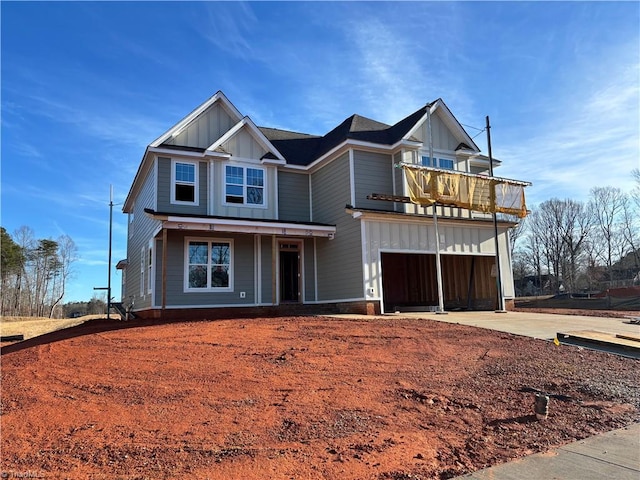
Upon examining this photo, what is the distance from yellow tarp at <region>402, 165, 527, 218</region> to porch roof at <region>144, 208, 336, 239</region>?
336 centimetres

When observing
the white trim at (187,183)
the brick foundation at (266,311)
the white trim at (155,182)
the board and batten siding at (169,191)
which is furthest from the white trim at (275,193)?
the white trim at (155,182)

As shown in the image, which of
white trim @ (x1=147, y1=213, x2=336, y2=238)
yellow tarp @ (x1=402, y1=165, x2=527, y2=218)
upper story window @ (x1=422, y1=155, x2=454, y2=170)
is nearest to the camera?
white trim @ (x1=147, y1=213, x2=336, y2=238)

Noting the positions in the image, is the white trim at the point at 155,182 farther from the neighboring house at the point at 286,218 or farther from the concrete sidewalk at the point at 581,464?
the concrete sidewalk at the point at 581,464

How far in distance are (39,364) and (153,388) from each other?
333 centimetres

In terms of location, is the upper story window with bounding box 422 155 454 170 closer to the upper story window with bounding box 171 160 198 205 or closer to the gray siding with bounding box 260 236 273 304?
the gray siding with bounding box 260 236 273 304

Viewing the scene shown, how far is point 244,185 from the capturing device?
55.7ft

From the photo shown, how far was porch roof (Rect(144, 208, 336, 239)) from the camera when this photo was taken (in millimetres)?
13750

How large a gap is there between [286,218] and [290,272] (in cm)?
214

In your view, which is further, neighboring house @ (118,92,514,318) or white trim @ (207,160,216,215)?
white trim @ (207,160,216,215)

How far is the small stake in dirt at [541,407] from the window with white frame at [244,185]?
13.1 meters

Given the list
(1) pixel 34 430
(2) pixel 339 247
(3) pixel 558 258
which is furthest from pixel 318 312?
(3) pixel 558 258

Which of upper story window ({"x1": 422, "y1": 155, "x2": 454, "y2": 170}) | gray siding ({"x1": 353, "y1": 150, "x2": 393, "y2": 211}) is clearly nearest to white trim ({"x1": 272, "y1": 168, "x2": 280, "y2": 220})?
gray siding ({"x1": 353, "y1": 150, "x2": 393, "y2": 211})

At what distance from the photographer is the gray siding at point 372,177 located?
1617 centimetres

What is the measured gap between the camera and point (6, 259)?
43250mm
